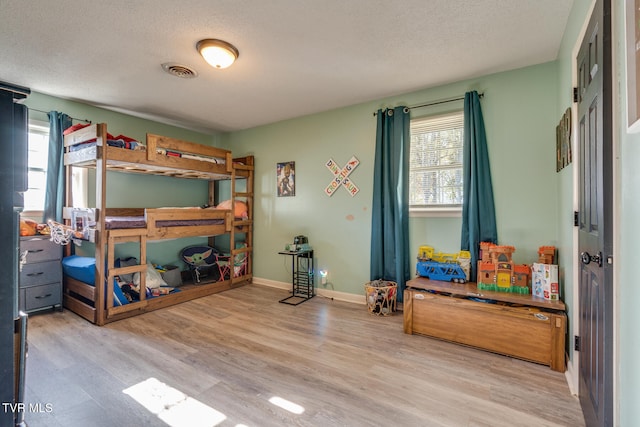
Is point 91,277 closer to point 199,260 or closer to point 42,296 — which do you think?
point 42,296

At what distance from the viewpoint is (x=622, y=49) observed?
1.06 meters

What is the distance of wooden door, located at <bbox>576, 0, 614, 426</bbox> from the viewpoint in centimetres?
118

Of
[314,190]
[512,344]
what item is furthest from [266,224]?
[512,344]

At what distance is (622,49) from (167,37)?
106 inches

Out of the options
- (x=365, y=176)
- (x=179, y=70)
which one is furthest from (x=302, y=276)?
(x=179, y=70)

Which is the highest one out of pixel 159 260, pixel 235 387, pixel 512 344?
pixel 159 260

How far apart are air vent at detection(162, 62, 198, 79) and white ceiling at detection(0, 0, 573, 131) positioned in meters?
0.08

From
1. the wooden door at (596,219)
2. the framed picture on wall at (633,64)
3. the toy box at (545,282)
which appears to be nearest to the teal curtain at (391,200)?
the toy box at (545,282)

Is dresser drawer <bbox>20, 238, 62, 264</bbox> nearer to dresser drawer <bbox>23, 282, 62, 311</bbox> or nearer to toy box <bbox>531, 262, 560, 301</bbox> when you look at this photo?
dresser drawer <bbox>23, 282, 62, 311</bbox>

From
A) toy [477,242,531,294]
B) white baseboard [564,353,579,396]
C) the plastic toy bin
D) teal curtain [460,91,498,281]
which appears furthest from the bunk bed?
white baseboard [564,353,579,396]

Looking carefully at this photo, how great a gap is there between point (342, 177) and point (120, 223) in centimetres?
262

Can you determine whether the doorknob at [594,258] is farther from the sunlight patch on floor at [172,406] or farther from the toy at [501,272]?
the sunlight patch on floor at [172,406]

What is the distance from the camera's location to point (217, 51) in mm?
2328

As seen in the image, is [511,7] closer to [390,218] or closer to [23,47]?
[390,218]
